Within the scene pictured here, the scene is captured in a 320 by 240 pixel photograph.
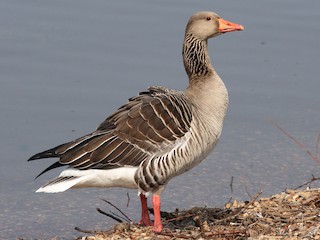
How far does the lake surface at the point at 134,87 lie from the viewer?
6.87 meters

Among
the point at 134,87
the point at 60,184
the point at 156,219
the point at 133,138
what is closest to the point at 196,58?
the point at 133,138

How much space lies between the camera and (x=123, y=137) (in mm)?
5730

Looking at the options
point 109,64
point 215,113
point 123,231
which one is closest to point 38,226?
point 123,231

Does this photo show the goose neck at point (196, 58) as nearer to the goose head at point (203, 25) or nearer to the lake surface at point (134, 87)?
the goose head at point (203, 25)

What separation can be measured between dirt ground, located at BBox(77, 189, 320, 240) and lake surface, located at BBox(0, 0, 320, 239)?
2.17 feet

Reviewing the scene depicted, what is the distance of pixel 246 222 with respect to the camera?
5.68 metres

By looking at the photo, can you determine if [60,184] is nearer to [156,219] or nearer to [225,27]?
[156,219]

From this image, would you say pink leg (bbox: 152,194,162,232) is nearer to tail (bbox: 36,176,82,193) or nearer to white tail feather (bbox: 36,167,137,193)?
white tail feather (bbox: 36,167,137,193)

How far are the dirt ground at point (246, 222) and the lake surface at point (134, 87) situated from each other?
2.17ft

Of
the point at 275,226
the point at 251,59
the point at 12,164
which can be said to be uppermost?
the point at 251,59

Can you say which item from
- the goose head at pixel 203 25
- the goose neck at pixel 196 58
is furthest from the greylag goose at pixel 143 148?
the goose head at pixel 203 25

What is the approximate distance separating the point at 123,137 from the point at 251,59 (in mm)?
3525

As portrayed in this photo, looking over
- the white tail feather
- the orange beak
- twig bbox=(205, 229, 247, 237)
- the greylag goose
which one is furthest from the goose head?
twig bbox=(205, 229, 247, 237)

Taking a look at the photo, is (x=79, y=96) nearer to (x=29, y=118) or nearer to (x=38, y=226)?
(x=29, y=118)
